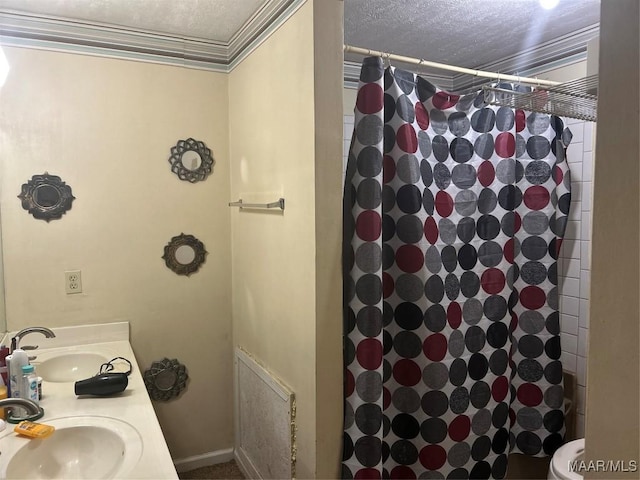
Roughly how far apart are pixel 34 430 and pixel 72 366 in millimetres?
788

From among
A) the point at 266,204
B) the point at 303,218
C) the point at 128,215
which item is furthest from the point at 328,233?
the point at 128,215

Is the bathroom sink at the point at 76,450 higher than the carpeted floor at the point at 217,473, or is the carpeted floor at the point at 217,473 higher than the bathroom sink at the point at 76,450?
the bathroom sink at the point at 76,450

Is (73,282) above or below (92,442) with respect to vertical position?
above

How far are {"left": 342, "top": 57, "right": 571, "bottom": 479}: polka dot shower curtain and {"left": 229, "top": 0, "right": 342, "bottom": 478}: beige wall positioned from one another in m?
0.09

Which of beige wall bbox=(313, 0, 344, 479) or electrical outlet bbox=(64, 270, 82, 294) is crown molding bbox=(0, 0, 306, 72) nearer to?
beige wall bbox=(313, 0, 344, 479)

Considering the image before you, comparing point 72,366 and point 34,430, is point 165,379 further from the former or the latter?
point 34,430

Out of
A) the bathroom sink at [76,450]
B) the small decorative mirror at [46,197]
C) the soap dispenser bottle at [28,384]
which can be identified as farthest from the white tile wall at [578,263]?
the small decorative mirror at [46,197]

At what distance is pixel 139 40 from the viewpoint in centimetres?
226

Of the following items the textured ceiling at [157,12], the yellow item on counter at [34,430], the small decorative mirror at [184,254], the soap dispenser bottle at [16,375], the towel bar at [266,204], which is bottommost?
the yellow item on counter at [34,430]

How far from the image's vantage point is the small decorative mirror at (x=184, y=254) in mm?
2414

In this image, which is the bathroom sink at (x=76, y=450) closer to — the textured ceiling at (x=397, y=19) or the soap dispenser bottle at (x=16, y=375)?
the soap dispenser bottle at (x=16, y=375)

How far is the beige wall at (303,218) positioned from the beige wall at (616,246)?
118 centimetres

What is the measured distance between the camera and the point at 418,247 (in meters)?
1.77

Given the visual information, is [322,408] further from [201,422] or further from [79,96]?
[79,96]
